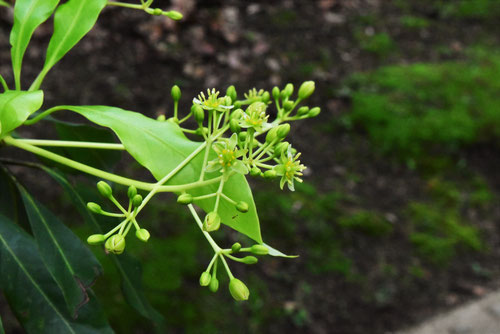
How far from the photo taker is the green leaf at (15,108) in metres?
0.64

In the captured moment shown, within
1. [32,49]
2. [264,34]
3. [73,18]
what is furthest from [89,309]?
[264,34]

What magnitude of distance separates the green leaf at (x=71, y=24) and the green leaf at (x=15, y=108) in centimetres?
18

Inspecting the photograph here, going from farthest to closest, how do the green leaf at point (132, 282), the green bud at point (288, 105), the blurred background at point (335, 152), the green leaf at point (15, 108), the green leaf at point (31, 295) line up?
1. the blurred background at point (335, 152)
2. the green leaf at point (132, 282)
3. the green leaf at point (31, 295)
4. the green bud at point (288, 105)
5. the green leaf at point (15, 108)

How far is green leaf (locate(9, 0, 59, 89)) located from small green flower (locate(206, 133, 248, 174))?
0.39m

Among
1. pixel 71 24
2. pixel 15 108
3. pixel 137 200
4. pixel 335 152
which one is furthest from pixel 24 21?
pixel 335 152

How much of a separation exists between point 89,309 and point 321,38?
10.5 ft

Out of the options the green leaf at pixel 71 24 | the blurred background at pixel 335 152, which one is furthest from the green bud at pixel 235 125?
the blurred background at pixel 335 152

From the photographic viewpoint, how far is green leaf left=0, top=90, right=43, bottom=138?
2.10ft

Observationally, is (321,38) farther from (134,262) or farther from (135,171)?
(134,262)

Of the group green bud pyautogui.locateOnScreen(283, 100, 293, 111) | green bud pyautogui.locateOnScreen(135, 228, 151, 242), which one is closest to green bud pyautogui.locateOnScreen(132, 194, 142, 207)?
green bud pyautogui.locateOnScreen(135, 228, 151, 242)

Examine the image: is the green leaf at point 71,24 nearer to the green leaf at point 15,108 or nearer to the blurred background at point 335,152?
the green leaf at point 15,108

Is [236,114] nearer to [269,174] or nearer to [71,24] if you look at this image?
[269,174]

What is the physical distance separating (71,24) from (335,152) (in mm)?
2410

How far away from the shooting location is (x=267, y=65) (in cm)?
344
